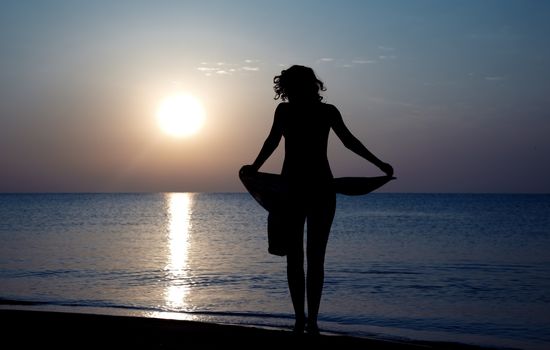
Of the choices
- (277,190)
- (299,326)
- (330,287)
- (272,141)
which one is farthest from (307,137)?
(330,287)

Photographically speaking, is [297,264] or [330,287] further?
[330,287]

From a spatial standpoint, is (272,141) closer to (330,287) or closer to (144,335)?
(144,335)

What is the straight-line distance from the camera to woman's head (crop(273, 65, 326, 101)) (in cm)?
584

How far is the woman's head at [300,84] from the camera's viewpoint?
19.2ft

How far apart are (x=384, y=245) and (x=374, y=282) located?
14505 mm

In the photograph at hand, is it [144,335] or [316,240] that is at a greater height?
[316,240]

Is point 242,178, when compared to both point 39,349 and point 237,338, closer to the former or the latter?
point 237,338

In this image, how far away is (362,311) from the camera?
38.1 feet

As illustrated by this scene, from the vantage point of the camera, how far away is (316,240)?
19.2 feet

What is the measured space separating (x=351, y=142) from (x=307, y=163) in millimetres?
441

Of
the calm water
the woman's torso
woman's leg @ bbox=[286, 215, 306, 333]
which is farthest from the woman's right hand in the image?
the calm water

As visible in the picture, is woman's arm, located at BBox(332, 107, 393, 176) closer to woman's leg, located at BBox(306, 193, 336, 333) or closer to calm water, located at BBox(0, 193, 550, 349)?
woman's leg, located at BBox(306, 193, 336, 333)

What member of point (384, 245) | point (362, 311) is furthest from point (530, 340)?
point (384, 245)

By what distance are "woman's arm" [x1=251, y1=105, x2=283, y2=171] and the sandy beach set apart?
5.13 ft
